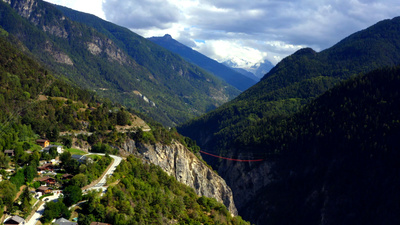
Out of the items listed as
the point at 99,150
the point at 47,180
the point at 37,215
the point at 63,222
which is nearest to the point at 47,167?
the point at 47,180

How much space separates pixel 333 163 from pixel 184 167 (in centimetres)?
5209

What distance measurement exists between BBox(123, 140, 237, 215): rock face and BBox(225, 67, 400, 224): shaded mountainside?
51.7ft

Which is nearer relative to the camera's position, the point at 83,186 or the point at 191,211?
the point at 83,186

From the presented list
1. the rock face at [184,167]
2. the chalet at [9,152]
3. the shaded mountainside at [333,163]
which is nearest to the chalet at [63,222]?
the chalet at [9,152]

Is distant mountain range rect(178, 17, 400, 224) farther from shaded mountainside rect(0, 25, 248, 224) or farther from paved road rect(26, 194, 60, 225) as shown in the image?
paved road rect(26, 194, 60, 225)

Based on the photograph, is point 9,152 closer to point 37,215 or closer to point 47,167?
point 47,167

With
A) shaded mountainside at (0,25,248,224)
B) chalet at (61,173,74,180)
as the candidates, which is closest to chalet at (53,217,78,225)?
shaded mountainside at (0,25,248,224)

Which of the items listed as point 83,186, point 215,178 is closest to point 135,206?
point 83,186

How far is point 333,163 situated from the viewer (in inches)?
4441

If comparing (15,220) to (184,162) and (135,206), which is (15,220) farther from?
(184,162)

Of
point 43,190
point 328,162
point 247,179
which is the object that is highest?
point 43,190

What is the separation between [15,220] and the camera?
133 feet

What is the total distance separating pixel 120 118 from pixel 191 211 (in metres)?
59.5

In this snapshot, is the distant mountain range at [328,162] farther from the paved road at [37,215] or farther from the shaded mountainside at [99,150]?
the paved road at [37,215]
